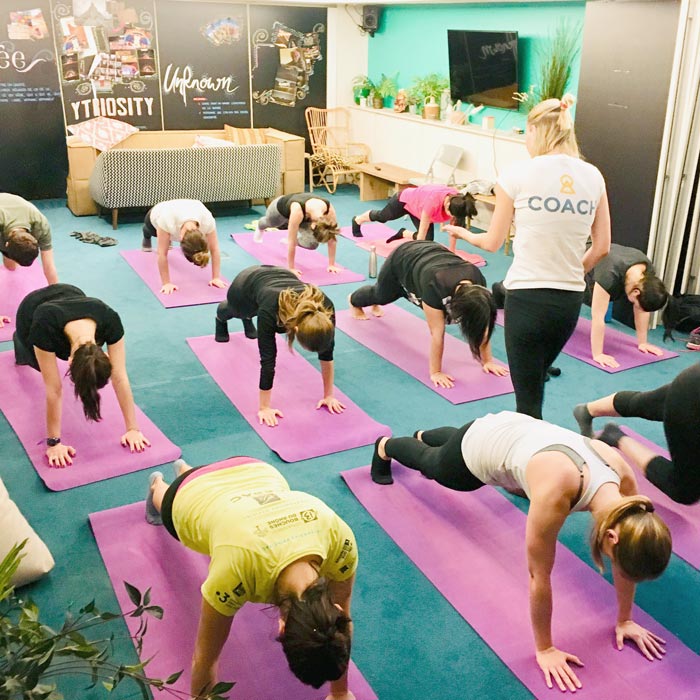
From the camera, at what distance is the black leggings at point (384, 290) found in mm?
4305

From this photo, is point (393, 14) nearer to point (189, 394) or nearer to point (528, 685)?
point (189, 394)

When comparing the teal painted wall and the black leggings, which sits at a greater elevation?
the teal painted wall

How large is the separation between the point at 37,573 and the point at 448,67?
6772mm

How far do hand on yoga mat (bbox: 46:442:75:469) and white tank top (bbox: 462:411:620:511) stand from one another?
1.75m

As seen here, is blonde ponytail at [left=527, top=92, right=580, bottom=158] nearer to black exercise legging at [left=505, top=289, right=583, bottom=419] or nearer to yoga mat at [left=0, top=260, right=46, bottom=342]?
black exercise legging at [left=505, top=289, right=583, bottom=419]


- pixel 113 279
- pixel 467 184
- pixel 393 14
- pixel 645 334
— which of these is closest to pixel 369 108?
pixel 393 14

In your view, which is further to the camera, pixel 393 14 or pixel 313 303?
pixel 393 14

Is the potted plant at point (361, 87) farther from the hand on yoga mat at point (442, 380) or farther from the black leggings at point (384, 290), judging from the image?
the hand on yoga mat at point (442, 380)

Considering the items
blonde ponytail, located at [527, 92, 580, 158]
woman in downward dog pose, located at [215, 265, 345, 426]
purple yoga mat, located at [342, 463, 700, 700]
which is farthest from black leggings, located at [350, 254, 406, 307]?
blonde ponytail, located at [527, 92, 580, 158]

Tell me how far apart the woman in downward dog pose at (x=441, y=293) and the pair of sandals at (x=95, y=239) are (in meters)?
3.09

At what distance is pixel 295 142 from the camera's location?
817 centimetres

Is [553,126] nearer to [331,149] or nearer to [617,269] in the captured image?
[617,269]

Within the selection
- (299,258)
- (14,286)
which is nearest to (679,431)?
(299,258)

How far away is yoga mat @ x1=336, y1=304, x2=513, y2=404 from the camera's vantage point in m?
4.02
